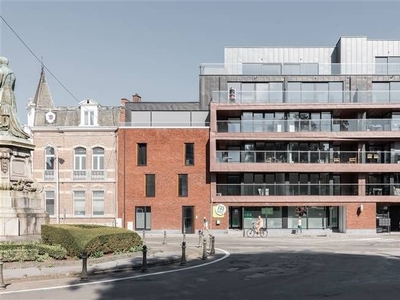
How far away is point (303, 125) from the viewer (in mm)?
42062

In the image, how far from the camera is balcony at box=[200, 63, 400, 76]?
45438 mm

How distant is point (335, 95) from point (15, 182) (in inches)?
1177

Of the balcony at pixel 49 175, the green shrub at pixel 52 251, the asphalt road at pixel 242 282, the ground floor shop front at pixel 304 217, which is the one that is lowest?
the ground floor shop front at pixel 304 217

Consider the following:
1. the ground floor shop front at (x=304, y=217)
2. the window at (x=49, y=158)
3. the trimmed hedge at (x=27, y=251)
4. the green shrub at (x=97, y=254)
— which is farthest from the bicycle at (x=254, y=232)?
the trimmed hedge at (x=27, y=251)

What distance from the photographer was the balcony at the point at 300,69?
45438mm

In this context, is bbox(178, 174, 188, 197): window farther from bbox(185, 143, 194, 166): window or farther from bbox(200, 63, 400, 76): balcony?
bbox(200, 63, 400, 76): balcony

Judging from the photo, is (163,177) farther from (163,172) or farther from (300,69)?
(300,69)

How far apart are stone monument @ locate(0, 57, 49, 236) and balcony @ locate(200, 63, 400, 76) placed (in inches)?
1043

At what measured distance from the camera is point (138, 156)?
43344mm

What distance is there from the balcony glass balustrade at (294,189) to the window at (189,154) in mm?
3163

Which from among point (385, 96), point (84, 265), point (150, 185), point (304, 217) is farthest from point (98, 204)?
point (84, 265)

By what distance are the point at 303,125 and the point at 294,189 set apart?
5483 millimetres

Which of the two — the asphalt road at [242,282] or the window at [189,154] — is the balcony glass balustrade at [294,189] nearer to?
the window at [189,154]

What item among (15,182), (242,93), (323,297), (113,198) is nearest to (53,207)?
(113,198)
